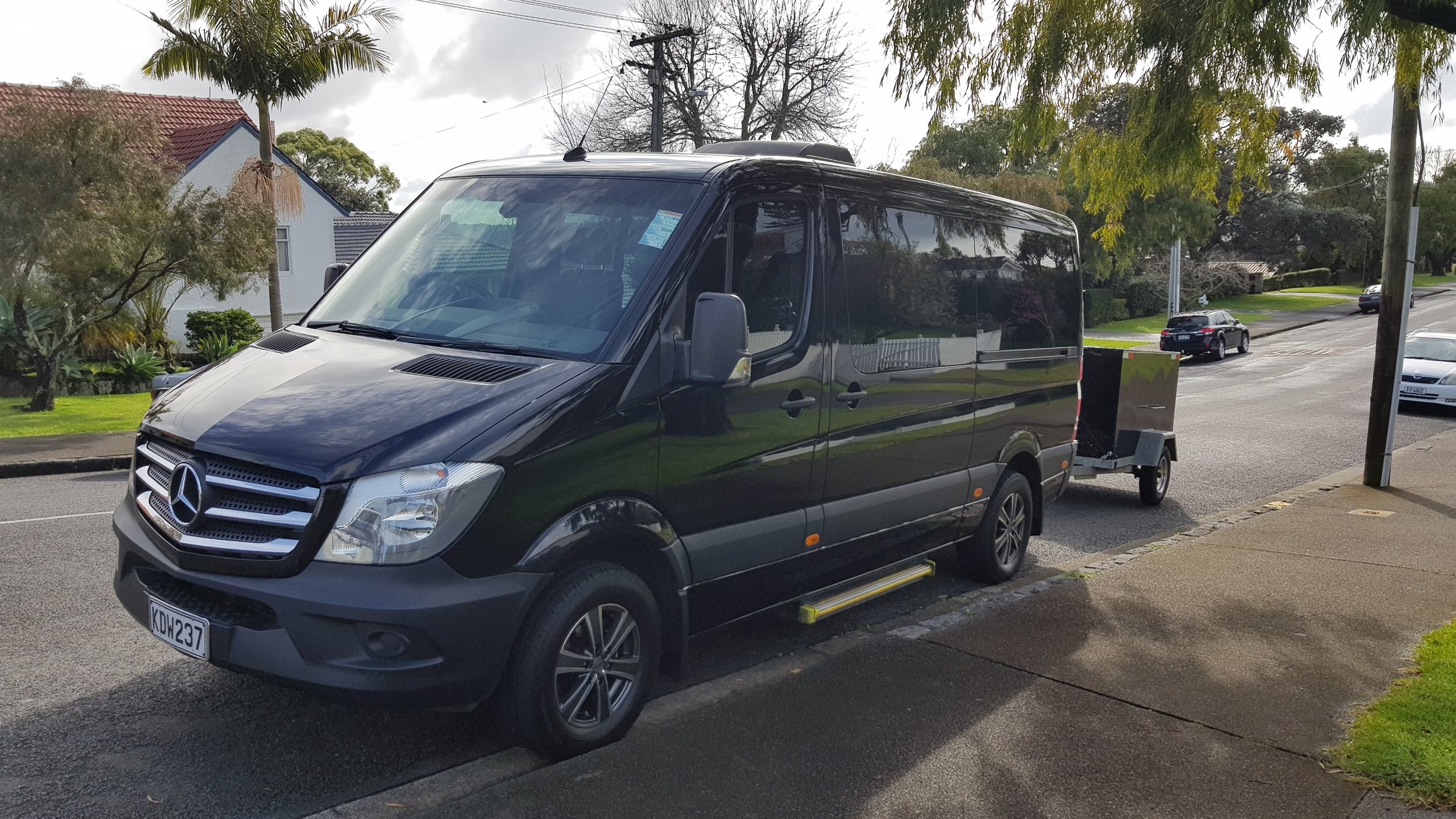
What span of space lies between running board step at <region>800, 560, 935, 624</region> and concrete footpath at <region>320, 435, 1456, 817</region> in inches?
10.4

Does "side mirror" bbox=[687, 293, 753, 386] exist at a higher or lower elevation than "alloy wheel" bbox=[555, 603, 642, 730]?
higher

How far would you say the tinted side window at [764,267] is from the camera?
4.84 metres

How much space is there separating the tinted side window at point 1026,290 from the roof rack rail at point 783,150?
125 cm

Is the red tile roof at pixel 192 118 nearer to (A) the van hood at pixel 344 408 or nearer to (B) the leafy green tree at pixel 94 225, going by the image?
(B) the leafy green tree at pixel 94 225

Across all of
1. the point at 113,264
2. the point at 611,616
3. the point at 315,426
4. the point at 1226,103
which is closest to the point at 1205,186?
the point at 1226,103

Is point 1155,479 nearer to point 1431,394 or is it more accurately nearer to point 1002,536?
point 1002,536

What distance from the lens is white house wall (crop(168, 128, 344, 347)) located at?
31.6m

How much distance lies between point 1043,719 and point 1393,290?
29.8 ft

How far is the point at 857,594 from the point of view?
5.82 meters

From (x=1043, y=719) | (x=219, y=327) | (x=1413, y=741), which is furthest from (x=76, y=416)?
(x=1413, y=741)

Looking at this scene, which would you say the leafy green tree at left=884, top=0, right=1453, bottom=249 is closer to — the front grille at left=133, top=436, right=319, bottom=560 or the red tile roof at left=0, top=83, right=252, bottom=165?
the front grille at left=133, top=436, right=319, bottom=560

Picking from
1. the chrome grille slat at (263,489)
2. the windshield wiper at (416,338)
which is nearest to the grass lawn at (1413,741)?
the windshield wiper at (416,338)

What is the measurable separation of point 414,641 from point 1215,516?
338 inches

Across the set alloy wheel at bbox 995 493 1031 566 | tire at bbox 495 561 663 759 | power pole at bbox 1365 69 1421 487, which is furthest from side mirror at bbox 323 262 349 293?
power pole at bbox 1365 69 1421 487
